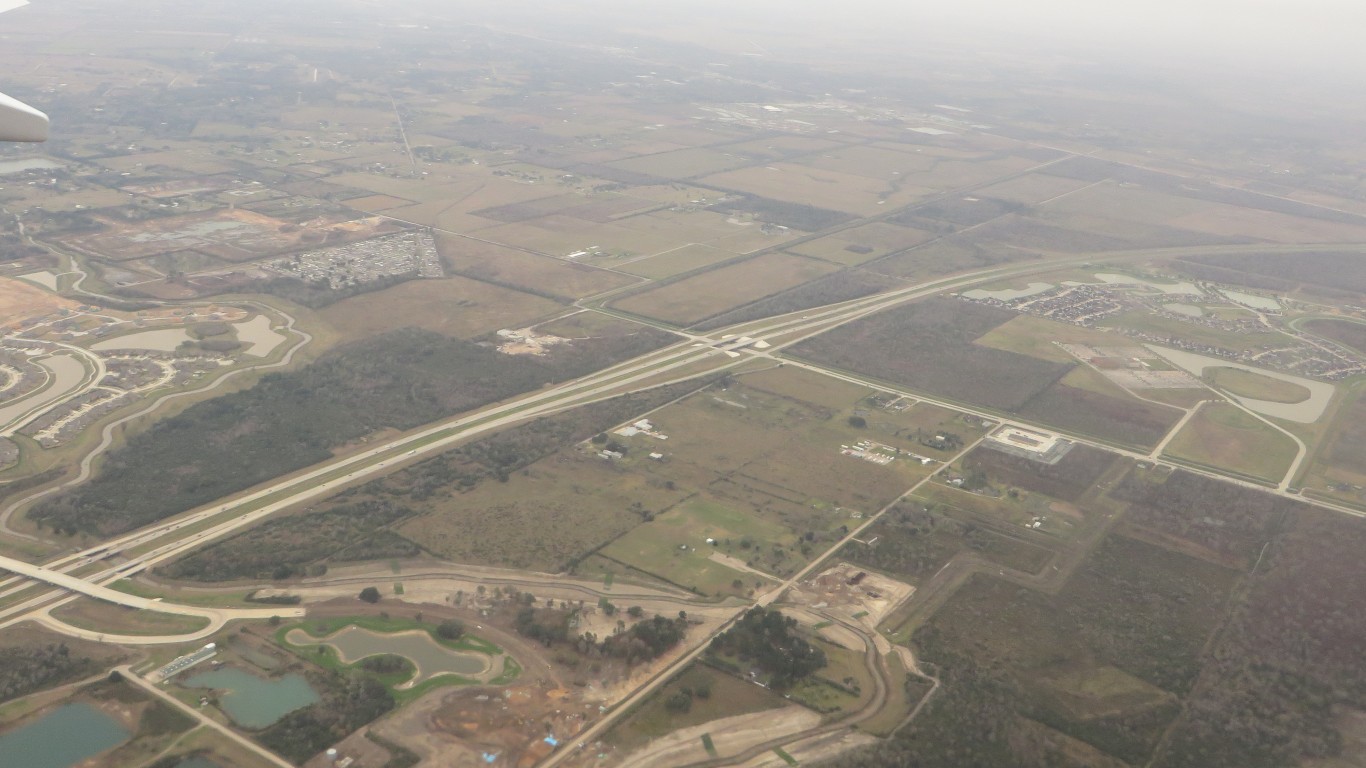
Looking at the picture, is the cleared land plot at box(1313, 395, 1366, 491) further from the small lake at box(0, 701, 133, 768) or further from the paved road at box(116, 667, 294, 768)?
the small lake at box(0, 701, 133, 768)

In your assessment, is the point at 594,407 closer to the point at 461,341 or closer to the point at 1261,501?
the point at 461,341

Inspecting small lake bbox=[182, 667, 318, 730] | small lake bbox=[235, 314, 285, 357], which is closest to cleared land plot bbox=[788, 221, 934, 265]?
small lake bbox=[235, 314, 285, 357]

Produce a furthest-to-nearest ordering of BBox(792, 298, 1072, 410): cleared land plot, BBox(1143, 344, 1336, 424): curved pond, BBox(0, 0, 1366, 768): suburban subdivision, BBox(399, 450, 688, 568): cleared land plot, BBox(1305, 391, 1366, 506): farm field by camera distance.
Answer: BBox(792, 298, 1072, 410): cleared land plot, BBox(1143, 344, 1336, 424): curved pond, BBox(1305, 391, 1366, 506): farm field, BBox(399, 450, 688, 568): cleared land plot, BBox(0, 0, 1366, 768): suburban subdivision

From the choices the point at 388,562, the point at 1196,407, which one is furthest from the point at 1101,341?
the point at 388,562

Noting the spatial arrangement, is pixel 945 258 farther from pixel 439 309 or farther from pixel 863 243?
pixel 439 309

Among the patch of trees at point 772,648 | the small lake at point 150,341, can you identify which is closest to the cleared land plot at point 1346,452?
the patch of trees at point 772,648

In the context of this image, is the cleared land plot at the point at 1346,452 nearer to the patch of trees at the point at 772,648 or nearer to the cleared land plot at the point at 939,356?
the cleared land plot at the point at 939,356
